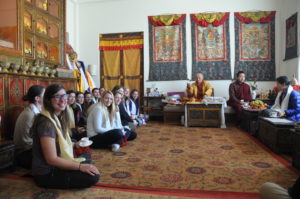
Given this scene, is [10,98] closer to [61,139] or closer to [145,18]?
[61,139]

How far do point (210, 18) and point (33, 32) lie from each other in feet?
15.7

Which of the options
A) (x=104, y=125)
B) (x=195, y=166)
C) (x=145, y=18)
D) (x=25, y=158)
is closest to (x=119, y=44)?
(x=145, y=18)

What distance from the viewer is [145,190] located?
6.24ft

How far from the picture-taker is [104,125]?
3.18 m

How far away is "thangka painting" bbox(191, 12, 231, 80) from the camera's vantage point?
643 centimetres

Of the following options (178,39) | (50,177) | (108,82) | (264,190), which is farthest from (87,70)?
(264,190)

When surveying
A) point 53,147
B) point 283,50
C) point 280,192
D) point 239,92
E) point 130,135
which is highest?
point 283,50

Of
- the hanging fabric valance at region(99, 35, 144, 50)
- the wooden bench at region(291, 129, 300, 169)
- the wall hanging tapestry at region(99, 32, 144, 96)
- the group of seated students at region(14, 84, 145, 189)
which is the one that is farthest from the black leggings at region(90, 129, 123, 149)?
the hanging fabric valance at region(99, 35, 144, 50)

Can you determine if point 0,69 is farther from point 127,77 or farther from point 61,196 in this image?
point 127,77

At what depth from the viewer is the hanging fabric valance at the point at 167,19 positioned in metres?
Result: 6.55

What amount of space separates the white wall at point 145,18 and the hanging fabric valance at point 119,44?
186mm

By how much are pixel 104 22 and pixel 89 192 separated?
632 cm

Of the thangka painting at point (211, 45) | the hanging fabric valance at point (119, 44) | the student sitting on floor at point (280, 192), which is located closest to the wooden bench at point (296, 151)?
the student sitting on floor at point (280, 192)

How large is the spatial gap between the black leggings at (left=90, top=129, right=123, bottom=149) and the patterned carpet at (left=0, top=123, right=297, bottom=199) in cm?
14
